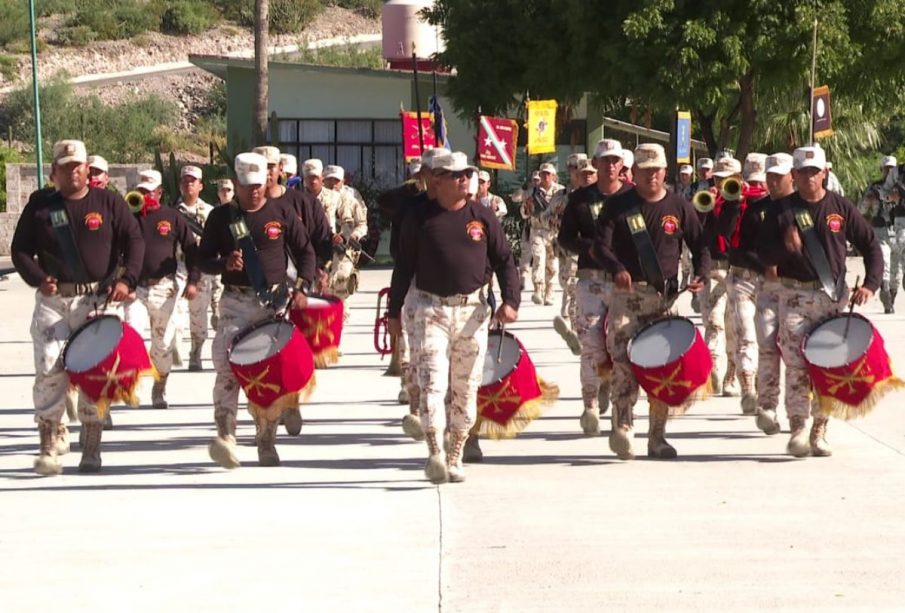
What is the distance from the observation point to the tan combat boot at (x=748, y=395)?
14.8 metres

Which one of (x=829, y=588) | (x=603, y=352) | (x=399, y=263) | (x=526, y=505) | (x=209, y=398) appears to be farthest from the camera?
(x=209, y=398)

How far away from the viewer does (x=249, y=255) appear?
1228 cm

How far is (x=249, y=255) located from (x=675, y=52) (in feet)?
79.5

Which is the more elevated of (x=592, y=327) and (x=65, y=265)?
(x=65, y=265)

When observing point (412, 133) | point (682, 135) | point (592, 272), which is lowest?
point (682, 135)

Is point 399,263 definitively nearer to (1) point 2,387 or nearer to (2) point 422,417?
(2) point 422,417

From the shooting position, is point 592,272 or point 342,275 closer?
point 592,272

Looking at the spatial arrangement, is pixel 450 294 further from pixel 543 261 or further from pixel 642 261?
pixel 543 261

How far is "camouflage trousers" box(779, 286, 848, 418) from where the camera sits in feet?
41.4

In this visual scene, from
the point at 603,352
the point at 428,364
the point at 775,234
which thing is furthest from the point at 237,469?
the point at 775,234

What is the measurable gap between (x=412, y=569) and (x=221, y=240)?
12.7 feet

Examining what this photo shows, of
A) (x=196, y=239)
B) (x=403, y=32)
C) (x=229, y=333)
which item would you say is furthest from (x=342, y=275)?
(x=403, y=32)

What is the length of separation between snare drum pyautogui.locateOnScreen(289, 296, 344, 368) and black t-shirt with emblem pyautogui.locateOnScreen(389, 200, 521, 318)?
1.55 meters

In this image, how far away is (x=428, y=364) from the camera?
37.6ft
